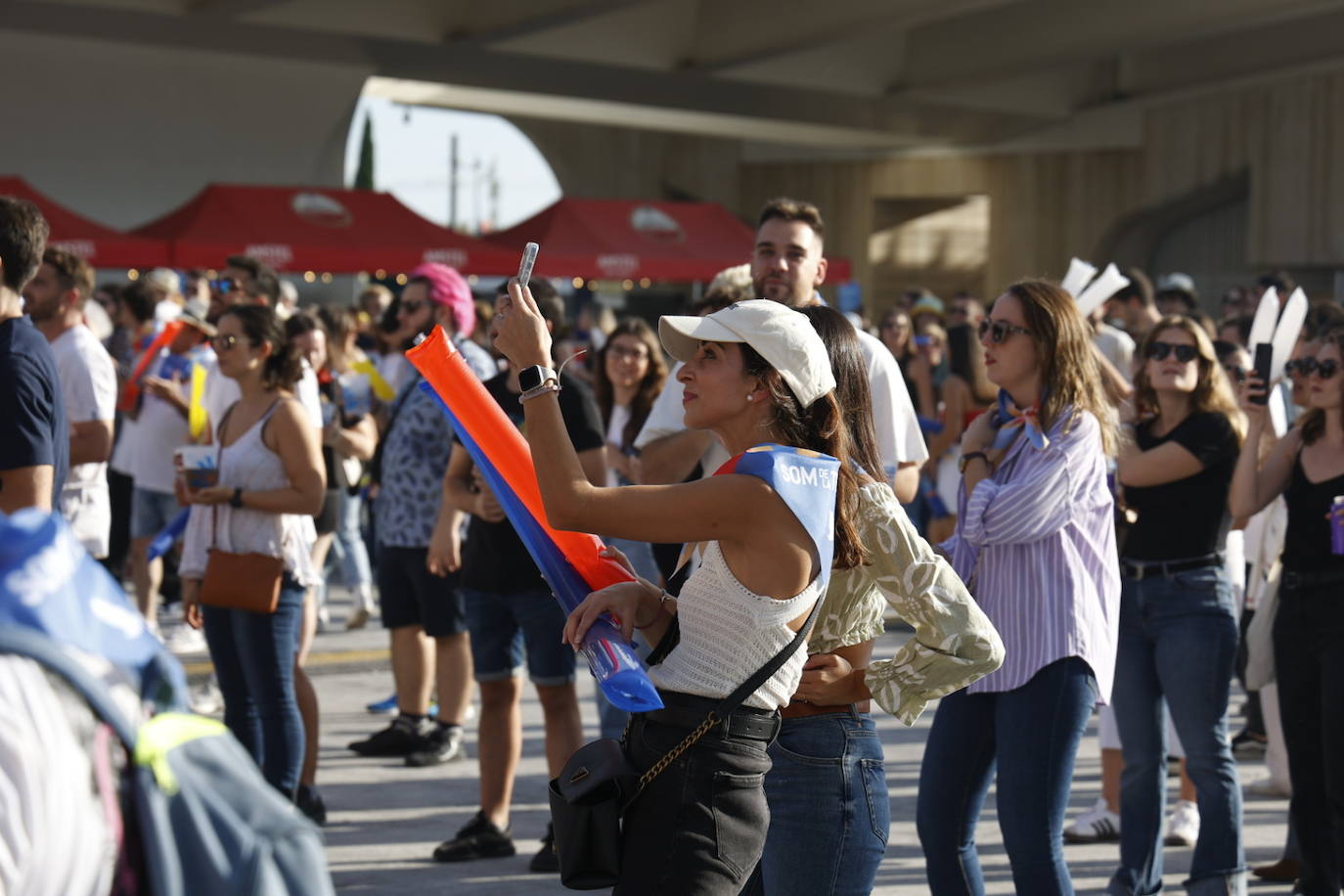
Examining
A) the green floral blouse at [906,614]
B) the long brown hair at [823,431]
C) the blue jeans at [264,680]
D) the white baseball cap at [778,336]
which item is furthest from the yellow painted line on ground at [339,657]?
the white baseball cap at [778,336]

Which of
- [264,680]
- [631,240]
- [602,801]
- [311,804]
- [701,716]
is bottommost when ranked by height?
[311,804]

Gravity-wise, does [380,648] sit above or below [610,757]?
below

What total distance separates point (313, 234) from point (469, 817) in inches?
627

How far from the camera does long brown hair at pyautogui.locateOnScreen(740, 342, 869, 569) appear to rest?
3210 millimetres

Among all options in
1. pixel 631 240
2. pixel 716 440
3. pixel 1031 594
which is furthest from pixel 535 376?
pixel 631 240

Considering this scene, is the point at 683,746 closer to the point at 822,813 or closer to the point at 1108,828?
the point at 822,813

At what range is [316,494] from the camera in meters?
5.96

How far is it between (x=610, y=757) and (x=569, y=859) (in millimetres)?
197

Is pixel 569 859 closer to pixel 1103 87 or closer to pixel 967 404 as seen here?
pixel 967 404

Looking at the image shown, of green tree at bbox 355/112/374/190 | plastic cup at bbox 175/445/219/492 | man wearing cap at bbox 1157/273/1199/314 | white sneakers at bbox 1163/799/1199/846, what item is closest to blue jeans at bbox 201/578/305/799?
plastic cup at bbox 175/445/219/492

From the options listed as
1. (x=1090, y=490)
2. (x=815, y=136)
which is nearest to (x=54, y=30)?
(x=815, y=136)

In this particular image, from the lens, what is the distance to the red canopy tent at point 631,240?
23.3 metres

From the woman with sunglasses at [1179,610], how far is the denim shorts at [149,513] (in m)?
6.33

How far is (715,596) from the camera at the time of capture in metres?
A: 3.08
